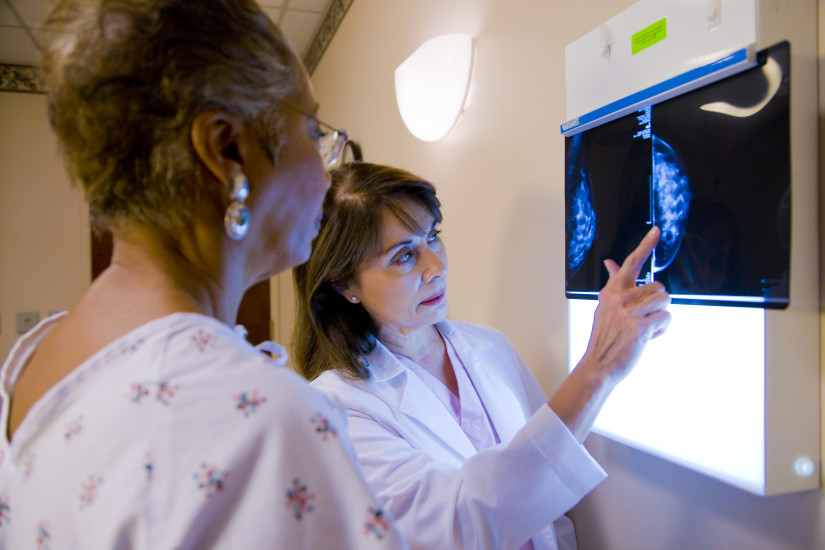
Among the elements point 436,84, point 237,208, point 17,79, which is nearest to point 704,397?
point 237,208

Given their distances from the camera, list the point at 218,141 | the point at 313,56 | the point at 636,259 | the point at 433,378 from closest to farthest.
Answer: the point at 218,141 < the point at 636,259 < the point at 433,378 < the point at 313,56

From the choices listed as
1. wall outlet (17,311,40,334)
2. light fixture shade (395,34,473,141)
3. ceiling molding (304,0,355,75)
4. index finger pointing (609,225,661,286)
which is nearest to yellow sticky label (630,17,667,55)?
index finger pointing (609,225,661,286)

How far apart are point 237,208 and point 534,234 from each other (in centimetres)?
84

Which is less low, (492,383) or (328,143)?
(328,143)

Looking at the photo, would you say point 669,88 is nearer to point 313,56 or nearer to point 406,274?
point 406,274

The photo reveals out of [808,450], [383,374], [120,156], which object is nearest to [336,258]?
[383,374]

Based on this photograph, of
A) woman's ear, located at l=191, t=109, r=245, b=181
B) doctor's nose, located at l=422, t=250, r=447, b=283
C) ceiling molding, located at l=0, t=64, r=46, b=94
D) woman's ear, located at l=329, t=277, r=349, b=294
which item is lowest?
woman's ear, located at l=329, t=277, r=349, b=294

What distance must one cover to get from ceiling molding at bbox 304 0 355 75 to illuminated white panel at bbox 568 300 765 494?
237cm

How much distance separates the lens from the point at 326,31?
3113mm

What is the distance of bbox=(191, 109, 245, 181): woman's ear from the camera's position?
0.54 m

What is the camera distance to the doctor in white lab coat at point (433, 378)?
2.89ft

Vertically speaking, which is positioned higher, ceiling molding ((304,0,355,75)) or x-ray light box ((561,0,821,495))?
ceiling molding ((304,0,355,75))

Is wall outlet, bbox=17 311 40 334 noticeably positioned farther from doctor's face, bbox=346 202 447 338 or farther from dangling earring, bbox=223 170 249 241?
dangling earring, bbox=223 170 249 241

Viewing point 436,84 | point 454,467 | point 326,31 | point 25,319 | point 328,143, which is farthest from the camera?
point 25,319
